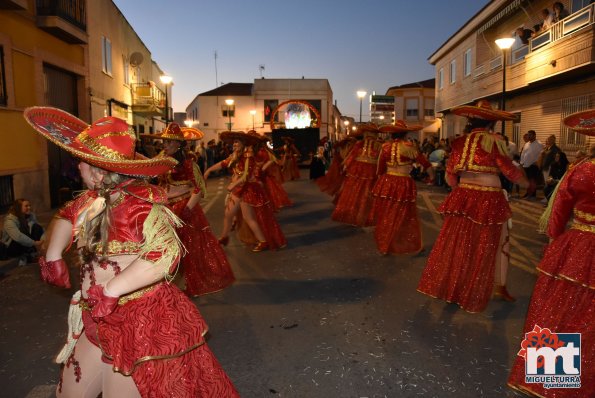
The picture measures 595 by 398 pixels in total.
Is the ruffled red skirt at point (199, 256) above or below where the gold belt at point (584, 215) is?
below

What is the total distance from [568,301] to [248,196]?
5.38 metres

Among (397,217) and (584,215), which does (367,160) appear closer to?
(397,217)

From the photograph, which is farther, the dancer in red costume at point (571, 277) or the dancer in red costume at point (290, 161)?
the dancer in red costume at point (290, 161)

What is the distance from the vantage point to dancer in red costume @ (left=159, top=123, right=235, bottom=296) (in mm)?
5547

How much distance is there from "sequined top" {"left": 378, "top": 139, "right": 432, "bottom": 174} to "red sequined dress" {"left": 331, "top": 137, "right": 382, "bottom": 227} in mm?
2262

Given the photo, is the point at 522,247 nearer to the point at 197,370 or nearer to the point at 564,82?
the point at 197,370

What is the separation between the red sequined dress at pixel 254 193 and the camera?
298 inches

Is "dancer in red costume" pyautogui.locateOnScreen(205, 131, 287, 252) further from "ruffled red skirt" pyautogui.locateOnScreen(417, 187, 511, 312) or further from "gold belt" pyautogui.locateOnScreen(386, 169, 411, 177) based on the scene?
"ruffled red skirt" pyautogui.locateOnScreen(417, 187, 511, 312)

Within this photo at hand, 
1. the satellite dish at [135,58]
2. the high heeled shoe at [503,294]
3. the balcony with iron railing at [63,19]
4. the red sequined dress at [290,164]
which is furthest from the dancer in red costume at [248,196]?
the satellite dish at [135,58]

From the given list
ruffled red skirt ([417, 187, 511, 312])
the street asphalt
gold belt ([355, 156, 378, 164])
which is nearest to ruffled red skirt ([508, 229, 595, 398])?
the street asphalt

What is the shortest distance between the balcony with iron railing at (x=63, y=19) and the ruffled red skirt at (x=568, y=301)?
13853 millimetres

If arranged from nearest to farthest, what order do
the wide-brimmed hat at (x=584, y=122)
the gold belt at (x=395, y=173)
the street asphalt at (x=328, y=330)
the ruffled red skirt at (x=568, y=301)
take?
1. the ruffled red skirt at (x=568, y=301)
2. the wide-brimmed hat at (x=584, y=122)
3. the street asphalt at (x=328, y=330)
4. the gold belt at (x=395, y=173)

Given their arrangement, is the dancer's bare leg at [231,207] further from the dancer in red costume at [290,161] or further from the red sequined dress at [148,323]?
the dancer in red costume at [290,161]

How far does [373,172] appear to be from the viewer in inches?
400
